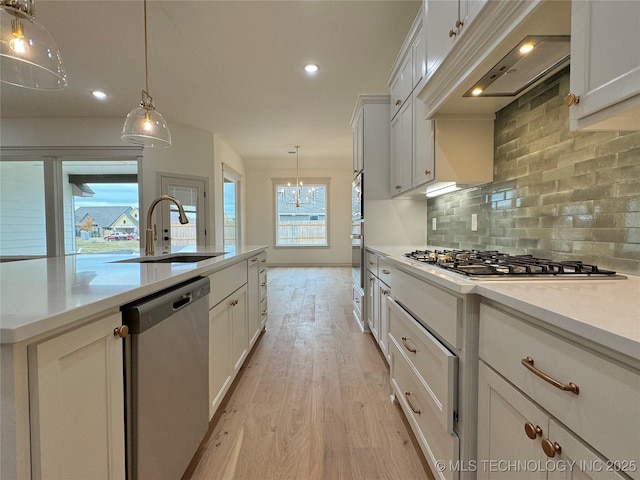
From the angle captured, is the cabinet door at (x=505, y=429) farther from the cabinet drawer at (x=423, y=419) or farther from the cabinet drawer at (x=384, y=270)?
the cabinet drawer at (x=384, y=270)

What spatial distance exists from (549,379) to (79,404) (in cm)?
105

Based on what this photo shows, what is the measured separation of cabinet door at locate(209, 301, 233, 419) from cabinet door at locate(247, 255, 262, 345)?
1.78ft

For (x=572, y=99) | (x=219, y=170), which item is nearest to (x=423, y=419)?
(x=572, y=99)

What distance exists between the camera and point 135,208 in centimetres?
548

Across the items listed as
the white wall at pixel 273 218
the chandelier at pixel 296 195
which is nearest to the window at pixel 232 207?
the white wall at pixel 273 218

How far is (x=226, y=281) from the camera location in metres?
1.71

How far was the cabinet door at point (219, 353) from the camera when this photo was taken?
4.85 ft

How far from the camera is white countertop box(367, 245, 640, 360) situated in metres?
0.50

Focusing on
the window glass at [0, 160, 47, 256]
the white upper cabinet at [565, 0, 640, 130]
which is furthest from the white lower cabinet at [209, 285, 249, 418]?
the window glass at [0, 160, 47, 256]

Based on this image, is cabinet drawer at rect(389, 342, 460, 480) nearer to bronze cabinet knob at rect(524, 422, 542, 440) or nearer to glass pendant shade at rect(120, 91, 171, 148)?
bronze cabinet knob at rect(524, 422, 542, 440)

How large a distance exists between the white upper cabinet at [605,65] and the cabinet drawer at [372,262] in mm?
1797

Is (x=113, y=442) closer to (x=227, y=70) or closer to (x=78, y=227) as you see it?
(x=227, y=70)

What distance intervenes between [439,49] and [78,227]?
6.43 m

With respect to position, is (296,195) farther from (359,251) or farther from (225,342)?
(225,342)
